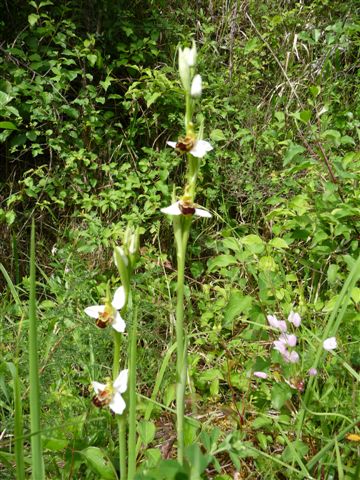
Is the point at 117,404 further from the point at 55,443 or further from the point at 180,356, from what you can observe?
the point at 55,443

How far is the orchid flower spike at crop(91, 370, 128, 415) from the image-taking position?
2.84 feet

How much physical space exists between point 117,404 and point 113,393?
0.02 meters

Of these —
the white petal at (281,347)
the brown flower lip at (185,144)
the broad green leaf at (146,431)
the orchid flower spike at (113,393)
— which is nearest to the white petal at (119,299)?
the orchid flower spike at (113,393)

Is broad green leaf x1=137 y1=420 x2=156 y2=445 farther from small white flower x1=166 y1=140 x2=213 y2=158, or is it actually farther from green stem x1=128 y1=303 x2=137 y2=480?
small white flower x1=166 y1=140 x2=213 y2=158

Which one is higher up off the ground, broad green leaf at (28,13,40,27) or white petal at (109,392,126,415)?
broad green leaf at (28,13,40,27)

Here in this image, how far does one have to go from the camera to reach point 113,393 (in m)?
0.88

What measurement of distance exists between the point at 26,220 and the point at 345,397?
6.53 feet

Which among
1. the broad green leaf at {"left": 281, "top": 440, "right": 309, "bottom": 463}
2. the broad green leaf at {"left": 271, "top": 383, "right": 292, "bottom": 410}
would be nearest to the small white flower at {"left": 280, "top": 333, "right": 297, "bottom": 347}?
the broad green leaf at {"left": 271, "top": 383, "right": 292, "bottom": 410}

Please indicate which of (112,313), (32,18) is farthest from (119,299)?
(32,18)

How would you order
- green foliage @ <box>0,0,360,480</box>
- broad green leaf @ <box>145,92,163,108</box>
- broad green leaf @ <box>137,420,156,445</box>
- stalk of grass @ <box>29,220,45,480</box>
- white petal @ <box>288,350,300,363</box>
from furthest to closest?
1. broad green leaf @ <box>145,92,163,108</box>
2. green foliage @ <box>0,0,360,480</box>
3. white petal @ <box>288,350,300,363</box>
4. broad green leaf @ <box>137,420,156,445</box>
5. stalk of grass @ <box>29,220,45,480</box>

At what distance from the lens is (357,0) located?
139 inches

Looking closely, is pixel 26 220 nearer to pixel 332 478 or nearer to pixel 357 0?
A: pixel 332 478

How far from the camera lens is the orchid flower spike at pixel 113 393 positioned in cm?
87

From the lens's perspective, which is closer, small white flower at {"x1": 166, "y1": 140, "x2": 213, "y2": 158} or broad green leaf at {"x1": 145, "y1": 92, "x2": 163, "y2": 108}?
small white flower at {"x1": 166, "y1": 140, "x2": 213, "y2": 158}
